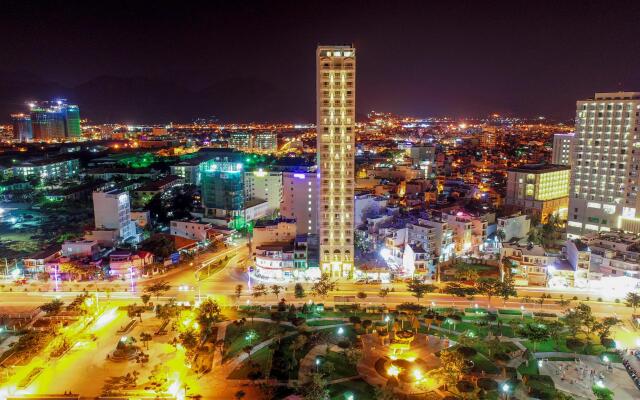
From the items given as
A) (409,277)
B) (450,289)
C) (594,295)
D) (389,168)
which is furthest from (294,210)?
(389,168)

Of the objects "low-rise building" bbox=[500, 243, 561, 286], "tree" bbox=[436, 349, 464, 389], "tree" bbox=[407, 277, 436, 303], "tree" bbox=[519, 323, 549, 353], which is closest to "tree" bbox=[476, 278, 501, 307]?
"tree" bbox=[407, 277, 436, 303]

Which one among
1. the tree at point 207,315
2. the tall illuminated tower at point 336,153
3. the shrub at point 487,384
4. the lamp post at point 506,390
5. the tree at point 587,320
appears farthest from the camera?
the tall illuminated tower at point 336,153

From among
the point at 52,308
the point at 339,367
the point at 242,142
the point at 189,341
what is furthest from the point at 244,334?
the point at 242,142

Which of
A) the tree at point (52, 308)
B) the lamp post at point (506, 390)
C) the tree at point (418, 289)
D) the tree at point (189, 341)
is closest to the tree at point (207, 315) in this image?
the tree at point (189, 341)

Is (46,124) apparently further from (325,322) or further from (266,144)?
(325,322)

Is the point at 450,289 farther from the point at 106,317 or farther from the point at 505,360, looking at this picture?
the point at 106,317

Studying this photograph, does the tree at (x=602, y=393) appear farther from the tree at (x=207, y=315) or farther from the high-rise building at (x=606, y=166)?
the high-rise building at (x=606, y=166)

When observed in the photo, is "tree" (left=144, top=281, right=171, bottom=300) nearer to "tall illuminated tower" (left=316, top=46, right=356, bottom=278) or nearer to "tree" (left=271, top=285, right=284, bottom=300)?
"tree" (left=271, top=285, right=284, bottom=300)

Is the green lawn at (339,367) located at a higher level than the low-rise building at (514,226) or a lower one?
lower
